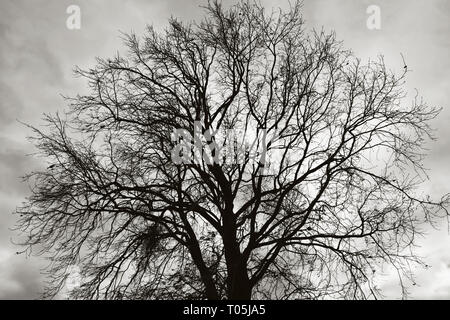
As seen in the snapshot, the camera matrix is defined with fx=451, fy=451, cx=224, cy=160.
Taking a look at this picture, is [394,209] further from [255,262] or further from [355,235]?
[255,262]

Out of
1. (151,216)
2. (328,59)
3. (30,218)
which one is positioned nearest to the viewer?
(30,218)

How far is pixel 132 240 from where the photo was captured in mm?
10070

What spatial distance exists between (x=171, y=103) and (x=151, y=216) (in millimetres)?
3192

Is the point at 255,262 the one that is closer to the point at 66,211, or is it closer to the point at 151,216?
the point at 151,216

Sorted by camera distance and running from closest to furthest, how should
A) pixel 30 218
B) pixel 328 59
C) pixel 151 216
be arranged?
1. pixel 30 218
2. pixel 151 216
3. pixel 328 59

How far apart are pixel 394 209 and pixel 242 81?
16.0 ft

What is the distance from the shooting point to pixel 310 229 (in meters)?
10.0
